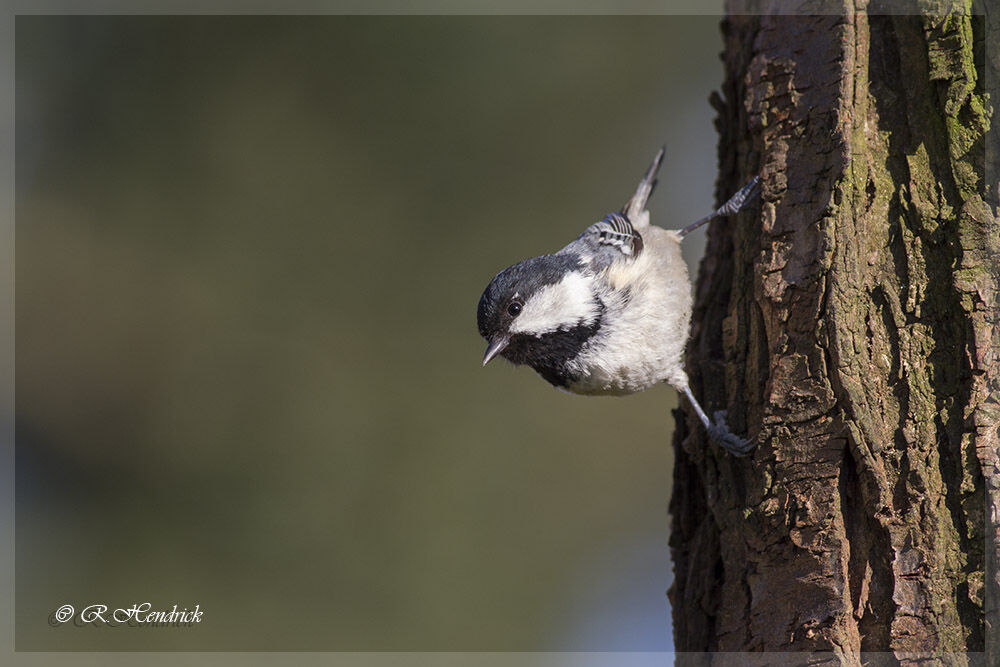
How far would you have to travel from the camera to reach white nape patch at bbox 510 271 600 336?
2941mm

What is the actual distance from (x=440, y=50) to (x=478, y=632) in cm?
392

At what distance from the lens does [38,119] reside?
204 inches

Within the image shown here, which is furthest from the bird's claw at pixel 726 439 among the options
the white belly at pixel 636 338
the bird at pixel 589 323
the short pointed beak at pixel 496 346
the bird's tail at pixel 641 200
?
the bird's tail at pixel 641 200

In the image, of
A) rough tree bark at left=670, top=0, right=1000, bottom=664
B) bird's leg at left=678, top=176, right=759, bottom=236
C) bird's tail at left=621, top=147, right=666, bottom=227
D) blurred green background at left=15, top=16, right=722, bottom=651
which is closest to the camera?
rough tree bark at left=670, top=0, right=1000, bottom=664

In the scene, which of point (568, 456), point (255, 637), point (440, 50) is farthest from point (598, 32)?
point (255, 637)

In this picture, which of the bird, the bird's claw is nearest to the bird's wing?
the bird

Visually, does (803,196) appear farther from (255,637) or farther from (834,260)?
(255,637)

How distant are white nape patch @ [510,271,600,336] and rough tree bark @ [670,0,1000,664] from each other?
63cm

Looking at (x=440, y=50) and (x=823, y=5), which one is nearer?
(x=823, y=5)

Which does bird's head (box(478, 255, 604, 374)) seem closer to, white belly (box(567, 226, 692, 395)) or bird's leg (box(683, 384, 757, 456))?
white belly (box(567, 226, 692, 395))

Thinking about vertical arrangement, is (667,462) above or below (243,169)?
below

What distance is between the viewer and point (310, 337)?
212 inches

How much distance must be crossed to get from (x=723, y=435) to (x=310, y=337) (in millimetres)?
3554

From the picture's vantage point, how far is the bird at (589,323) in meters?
2.93
